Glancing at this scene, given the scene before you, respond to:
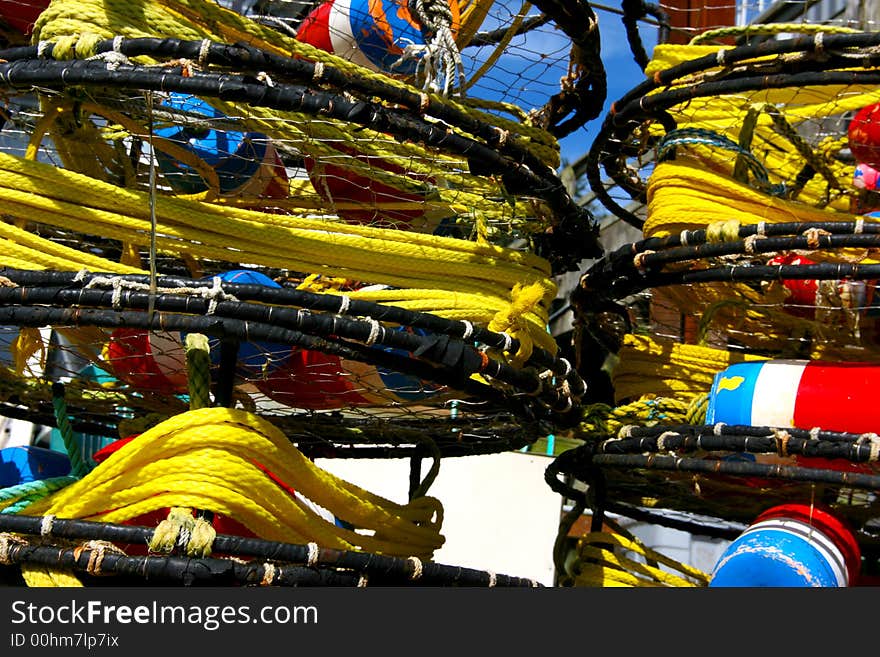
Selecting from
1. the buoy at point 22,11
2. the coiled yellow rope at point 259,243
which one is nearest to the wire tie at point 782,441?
the coiled yellow rope at point 259,243

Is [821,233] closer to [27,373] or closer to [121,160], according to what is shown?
[121,160]

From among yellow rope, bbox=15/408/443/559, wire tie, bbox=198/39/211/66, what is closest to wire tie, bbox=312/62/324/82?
wire tie, bbox=198/39/211/66

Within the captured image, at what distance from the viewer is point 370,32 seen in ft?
8.21

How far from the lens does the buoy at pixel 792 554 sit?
2.12 m

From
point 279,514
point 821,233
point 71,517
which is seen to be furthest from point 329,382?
point 821,233

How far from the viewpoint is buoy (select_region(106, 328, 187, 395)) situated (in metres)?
2.25

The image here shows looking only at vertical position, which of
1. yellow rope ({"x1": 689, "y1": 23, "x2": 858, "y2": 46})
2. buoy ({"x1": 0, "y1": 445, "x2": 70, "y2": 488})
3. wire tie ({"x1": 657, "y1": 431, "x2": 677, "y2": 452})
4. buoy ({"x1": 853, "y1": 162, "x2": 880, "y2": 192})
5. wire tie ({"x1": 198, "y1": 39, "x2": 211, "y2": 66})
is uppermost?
yellow rope ({"x1": 689, "y1": 23, "x2": 858, "y2": 46})

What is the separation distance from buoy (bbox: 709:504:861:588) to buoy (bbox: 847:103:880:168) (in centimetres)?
105

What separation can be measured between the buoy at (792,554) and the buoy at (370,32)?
1285 mm

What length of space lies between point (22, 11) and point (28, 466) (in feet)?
3.41

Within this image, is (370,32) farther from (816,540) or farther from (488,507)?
(488,507)

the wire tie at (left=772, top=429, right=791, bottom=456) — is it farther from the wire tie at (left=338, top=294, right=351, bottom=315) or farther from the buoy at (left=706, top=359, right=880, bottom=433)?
the wire tie at (left=338, top=294, right=351, bottom=315)
